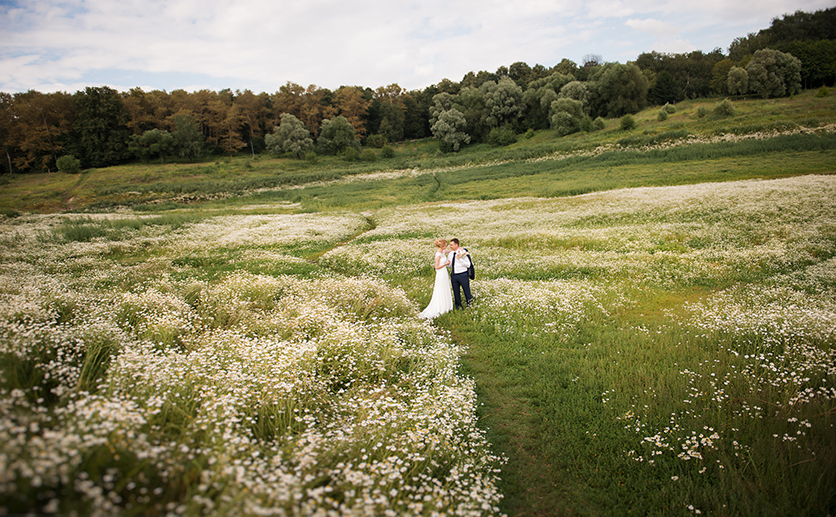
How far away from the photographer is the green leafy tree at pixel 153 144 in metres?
85.7

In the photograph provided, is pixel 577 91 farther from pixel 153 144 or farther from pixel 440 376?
pixel 440 376

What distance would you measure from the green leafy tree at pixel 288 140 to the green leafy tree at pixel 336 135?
15.3ft

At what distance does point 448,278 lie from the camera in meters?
13.5

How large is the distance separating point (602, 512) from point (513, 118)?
358 feet

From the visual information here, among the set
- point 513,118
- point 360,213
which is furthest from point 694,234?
point 513,118

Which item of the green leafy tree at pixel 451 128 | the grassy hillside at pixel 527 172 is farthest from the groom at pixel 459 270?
the green leafy tree at pixel 451 128

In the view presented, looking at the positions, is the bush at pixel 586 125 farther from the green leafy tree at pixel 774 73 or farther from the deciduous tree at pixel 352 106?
the deciduous tree at pixel 352 106

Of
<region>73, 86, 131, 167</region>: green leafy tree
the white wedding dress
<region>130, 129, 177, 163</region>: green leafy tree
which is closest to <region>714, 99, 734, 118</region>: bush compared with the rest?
the white wedding dress

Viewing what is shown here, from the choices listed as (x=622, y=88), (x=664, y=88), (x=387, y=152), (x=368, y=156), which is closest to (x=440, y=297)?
(x=368, y=156)

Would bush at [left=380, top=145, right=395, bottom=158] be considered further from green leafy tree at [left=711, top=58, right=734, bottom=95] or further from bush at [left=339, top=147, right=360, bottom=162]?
green leafy tree at [left=711, top=58, right=734, bottom=95]

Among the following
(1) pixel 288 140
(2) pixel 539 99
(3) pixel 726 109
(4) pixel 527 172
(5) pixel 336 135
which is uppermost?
(2) pixel 539 99

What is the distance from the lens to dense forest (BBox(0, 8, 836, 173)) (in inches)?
3000

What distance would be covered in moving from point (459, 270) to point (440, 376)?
5.52 meters

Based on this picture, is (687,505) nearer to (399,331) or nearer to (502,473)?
(502,473)
